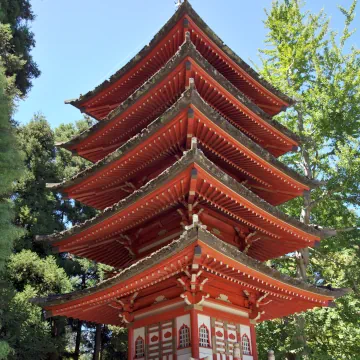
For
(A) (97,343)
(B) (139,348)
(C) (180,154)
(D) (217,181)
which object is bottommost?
(B) (139,348)

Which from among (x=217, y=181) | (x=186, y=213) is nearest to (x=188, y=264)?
(x=186, y=213)

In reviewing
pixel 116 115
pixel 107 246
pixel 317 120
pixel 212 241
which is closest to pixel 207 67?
pixel 116 115

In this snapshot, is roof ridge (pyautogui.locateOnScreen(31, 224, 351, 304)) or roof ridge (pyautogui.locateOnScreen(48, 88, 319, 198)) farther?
roof ridge (pyautogui.locateOnScreen(48, 88, 319, 198))

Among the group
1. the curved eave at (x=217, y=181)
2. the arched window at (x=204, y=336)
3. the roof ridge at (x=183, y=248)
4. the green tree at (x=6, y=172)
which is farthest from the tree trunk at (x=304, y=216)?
the green tree at (x=6, y=172)

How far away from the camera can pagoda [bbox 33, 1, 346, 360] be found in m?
8.05

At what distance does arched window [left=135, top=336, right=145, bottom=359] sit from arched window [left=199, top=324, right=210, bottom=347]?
1767 mm

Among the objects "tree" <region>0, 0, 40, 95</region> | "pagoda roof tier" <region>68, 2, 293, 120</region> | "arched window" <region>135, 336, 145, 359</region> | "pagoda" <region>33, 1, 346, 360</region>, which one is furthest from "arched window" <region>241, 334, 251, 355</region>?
"tree" <region>0, 0, 40, 95</region>

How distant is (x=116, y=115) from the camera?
1116 centimetres

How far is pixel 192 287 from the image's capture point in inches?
319

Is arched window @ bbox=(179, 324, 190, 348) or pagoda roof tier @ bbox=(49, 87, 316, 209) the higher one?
pagoda roof tier @ bbox=(49, 87, 316, 209)

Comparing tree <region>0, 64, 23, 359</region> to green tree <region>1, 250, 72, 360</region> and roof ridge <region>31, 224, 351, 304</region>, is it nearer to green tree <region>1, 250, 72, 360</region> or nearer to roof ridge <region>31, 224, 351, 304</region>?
roof ridge <region>31, 224, 351, 304</region>

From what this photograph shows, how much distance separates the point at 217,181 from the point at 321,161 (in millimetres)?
14248

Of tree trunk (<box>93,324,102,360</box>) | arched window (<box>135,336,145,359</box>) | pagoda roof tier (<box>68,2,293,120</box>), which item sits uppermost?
pagoda roof tier (<box>68,2,293,120</box>)

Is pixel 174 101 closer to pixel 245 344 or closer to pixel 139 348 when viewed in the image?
pixel 139 348
